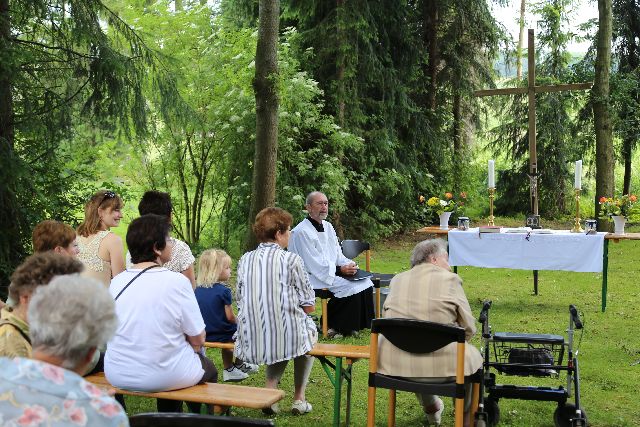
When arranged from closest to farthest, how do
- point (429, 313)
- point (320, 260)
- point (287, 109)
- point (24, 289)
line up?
point (24, 289) < point (429, 313) < point (320, 260) < point (287, 109)

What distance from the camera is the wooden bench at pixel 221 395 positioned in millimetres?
4008

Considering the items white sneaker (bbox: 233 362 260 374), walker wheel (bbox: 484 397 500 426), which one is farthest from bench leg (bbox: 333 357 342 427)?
white sneaker (bbox: 233 362 260 374)

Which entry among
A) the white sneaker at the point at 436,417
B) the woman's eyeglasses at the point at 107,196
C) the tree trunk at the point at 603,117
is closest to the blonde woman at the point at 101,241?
the woman's eyeglasses at the point at 107,196

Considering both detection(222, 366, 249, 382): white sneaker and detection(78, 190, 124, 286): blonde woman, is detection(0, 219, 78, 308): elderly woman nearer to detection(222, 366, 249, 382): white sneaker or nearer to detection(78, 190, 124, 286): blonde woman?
detection(78, 190, 124, 286): blonde woman

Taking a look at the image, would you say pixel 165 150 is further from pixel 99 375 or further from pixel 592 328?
pixel 99 375

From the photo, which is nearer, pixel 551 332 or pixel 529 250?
pixel 551 332

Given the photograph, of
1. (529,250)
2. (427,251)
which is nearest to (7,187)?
(427,251)

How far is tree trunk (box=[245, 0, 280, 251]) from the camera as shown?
389 inches

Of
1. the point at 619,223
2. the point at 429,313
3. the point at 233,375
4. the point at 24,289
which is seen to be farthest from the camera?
the point at 619,223

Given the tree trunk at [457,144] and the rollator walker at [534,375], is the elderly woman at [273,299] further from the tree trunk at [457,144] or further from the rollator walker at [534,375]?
the tree trunk at [457,144]

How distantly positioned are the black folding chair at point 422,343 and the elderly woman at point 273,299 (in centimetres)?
82

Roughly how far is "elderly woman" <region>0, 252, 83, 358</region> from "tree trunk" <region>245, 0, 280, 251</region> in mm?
6669

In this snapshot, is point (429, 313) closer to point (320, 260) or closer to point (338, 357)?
point (338, 357)

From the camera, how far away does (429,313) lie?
4613mm
